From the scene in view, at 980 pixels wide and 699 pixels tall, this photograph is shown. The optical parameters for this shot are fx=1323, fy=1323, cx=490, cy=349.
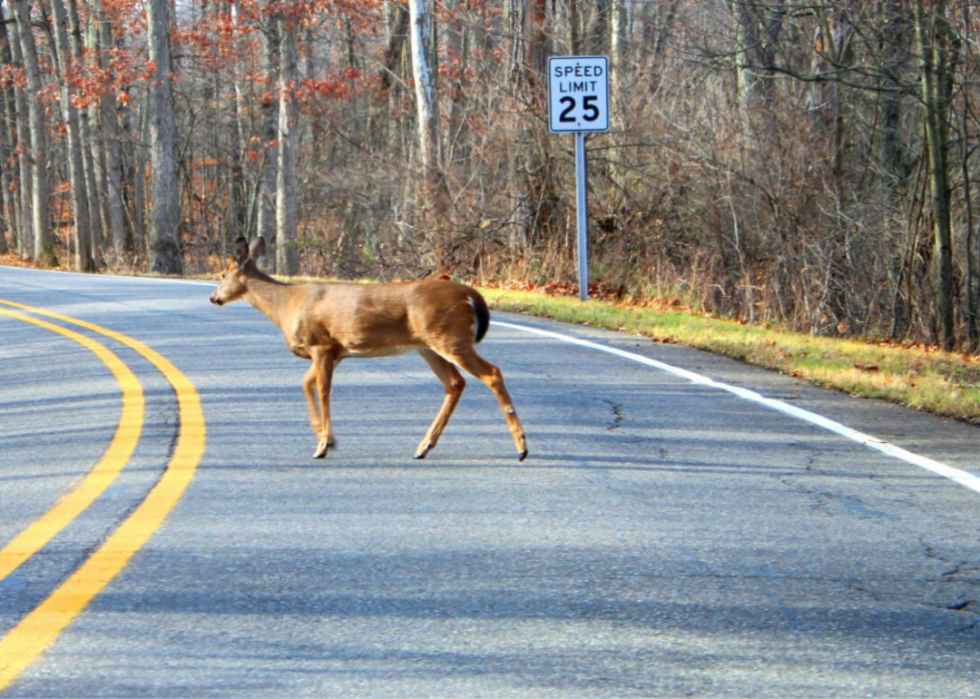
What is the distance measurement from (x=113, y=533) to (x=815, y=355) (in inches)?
324

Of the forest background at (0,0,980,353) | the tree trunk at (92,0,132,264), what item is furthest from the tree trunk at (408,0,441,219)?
the tree trunk at (92,0,132,264)

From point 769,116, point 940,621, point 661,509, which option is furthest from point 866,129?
point 940,621

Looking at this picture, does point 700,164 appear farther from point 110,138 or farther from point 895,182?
point 110,138

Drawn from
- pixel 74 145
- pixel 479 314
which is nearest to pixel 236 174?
pixel 74 145

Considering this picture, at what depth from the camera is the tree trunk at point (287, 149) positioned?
3312 cm

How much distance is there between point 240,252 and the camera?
8.61 meters

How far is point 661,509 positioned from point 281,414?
3.68 meters

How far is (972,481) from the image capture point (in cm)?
755

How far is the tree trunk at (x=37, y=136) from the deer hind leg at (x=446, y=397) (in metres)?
33.6

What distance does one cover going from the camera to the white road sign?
17.5 meters

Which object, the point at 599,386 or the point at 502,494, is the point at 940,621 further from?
the point at 599,386

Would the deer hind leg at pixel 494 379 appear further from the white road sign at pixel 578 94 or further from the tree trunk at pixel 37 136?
the tree trunk at pixel 37 136

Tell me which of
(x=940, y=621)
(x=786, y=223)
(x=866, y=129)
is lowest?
(x=940, y=621)

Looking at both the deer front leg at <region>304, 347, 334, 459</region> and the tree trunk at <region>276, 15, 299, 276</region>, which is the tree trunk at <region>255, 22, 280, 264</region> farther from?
the deer front leg at <region>304, 347, 334, 459</region>
